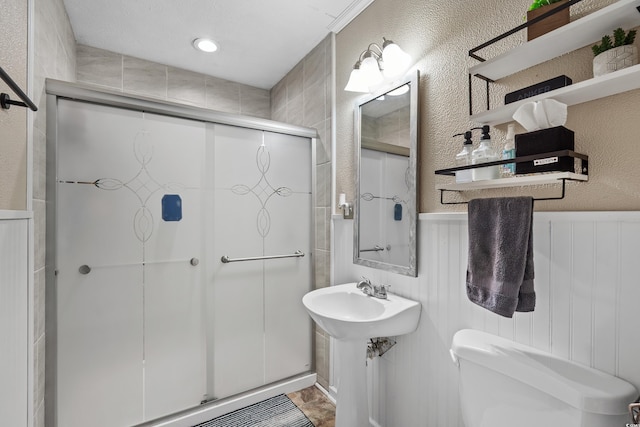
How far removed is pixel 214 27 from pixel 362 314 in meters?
1.95

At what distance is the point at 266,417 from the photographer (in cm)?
178

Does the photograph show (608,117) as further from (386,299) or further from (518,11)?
(386,299)

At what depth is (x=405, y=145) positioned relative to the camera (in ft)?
4.67

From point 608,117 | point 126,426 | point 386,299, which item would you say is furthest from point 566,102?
point 126,426

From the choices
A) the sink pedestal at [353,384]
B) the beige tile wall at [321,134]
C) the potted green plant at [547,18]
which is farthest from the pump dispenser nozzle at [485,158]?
the beige tile wall at [321,134]

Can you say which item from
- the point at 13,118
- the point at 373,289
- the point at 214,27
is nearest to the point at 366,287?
the point at 373,289

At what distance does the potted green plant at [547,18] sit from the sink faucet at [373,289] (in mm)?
1159

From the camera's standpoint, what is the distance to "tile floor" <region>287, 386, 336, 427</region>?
1.75m

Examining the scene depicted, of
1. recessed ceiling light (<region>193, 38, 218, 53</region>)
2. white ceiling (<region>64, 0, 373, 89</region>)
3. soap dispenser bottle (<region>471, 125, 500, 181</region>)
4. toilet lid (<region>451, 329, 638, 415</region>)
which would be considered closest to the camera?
toilet lid (<region>451, 329, 638, 415</region>)

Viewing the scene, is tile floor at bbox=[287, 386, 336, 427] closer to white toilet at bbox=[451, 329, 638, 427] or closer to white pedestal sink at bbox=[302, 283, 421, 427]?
white pedestal sink at bbox=[302, 283, 421, 427]

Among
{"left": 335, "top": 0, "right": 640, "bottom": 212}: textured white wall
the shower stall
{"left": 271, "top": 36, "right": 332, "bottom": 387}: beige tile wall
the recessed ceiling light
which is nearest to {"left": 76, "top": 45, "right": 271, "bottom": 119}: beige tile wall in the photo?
the recessed ceiling light

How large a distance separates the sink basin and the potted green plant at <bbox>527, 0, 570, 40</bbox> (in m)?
1.10

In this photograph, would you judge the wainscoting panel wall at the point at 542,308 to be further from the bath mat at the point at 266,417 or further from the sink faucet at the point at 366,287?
the bath mat at the point at 266,417

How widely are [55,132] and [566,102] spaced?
6.77 feet
